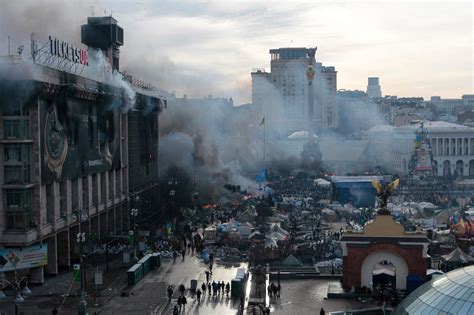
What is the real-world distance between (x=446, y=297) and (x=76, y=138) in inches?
1044

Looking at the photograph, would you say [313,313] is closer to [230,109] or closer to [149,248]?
[149,248]

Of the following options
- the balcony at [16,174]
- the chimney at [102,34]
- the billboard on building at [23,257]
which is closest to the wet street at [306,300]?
the billboard on building at [23,257]

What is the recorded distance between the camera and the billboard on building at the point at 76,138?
38.4 metres

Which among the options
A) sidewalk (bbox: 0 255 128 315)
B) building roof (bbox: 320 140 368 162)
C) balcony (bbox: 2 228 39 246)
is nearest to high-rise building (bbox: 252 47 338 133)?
building roof (bbox: 320 140 368 162)

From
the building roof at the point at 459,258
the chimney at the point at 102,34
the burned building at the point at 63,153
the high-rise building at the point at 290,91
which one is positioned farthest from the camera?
the high-rise building at the point at 290,91

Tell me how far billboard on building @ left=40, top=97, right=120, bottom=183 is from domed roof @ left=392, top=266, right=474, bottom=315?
20.8 metres

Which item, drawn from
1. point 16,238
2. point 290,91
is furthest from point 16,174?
point 290,91

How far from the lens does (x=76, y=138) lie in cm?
4353

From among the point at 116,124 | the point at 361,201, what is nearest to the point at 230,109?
the point at 361,201

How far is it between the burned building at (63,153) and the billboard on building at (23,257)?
0.32 metres

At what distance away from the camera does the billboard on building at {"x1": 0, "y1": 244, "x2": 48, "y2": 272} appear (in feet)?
114

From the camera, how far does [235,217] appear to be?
58438 mm

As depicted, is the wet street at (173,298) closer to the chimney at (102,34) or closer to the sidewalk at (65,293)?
the sidewalk at (65,293)

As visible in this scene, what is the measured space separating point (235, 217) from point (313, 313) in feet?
89.9
